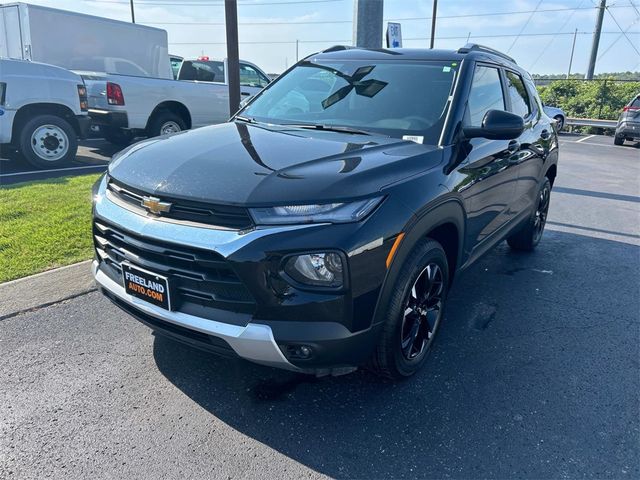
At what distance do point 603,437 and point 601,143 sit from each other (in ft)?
61.2

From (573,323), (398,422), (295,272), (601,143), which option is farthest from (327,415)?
(601,143)

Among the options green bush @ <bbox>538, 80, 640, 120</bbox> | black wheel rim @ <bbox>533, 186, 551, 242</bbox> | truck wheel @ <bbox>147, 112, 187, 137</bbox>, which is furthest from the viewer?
green bush @ <bbox>538, 80, 640, 120</bbox>

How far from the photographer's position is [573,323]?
4.01 m

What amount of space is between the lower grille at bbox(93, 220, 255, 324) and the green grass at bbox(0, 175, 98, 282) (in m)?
2.32

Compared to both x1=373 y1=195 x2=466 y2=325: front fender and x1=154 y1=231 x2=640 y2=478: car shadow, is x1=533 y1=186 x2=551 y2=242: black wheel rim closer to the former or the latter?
x1=154 y1=231 x2=640 y2=478: car shadow

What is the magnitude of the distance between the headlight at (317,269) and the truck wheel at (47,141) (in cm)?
797

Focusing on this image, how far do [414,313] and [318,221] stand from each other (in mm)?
1004

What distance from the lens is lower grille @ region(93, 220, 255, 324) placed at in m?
2.38

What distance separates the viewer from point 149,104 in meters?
9.83

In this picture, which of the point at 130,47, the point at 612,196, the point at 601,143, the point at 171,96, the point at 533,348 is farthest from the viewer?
the point at 601,143

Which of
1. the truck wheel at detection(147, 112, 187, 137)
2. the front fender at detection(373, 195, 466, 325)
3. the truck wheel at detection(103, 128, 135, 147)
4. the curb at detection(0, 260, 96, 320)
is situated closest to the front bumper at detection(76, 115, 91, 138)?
the truck wheel at detection(103, 128, 135, 147)

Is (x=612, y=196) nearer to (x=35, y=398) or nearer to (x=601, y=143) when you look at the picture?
(x=35, y=398)

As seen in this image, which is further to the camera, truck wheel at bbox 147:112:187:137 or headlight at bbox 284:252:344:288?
truck wheel at bbox 147:112:187:137

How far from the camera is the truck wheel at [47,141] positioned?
8586 millimetres
